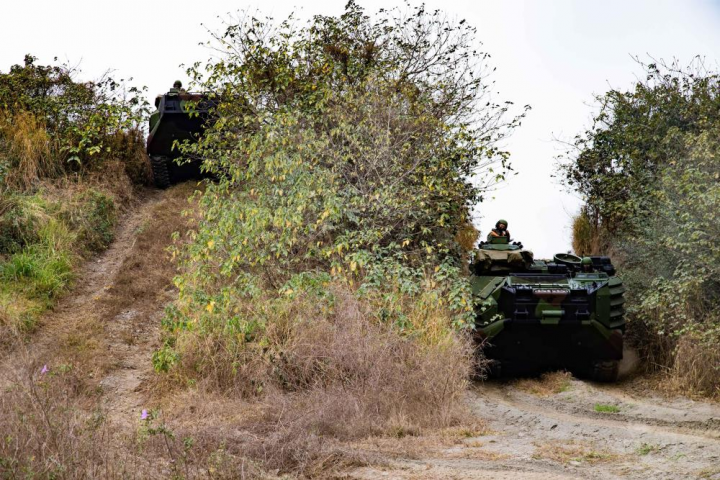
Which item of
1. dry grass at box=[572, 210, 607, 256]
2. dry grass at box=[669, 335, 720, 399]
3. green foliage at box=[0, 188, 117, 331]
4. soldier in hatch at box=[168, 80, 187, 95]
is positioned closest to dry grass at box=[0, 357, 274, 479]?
green foliage at box=[0, 188, 117, 331]

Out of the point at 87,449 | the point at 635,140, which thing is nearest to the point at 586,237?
the point at 635,140

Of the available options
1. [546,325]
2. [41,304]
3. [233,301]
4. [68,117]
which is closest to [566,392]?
[546,325]

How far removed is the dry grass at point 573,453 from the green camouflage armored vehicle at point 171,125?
11.9m

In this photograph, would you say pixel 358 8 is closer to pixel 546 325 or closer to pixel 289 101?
pixel 289 101

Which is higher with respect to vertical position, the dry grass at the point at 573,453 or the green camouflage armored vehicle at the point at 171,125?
the green camouflage armored vehicle at the point at 171,125

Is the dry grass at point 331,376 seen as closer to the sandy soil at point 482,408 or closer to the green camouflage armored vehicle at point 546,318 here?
the sandy soil at point 482,408

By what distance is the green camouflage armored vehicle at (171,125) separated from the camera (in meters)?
18.8

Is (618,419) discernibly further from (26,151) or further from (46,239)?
(26,151)

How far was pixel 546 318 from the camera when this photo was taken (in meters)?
12.2

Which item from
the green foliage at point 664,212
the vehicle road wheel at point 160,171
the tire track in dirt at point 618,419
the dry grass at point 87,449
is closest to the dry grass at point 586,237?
the green foliage at point 664,212

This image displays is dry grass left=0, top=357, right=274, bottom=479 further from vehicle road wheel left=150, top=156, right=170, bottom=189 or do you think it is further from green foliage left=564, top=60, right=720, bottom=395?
vehicle road wheel left=150, top=156, right=170, bottom=189

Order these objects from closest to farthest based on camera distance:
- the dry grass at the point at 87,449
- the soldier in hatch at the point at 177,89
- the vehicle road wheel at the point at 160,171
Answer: the dry grass at the point at 87,449 < the soldier in hatch at the point at 177,89 < the vehicle road wheel at the point at 160,171

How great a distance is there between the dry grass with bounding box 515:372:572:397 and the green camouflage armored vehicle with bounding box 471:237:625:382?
185 millimetres

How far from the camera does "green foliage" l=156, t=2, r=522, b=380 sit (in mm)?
11078
